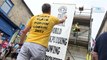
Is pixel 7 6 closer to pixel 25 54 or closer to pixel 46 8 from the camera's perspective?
pixel 46 8

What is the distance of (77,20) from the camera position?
1158 cm

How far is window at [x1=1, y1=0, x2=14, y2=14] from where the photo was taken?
51.9 ft

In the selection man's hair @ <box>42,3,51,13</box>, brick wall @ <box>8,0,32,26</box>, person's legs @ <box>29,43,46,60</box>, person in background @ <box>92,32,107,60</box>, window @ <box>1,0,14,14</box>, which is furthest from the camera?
brick wall @ <box>8,0,32,26</box>

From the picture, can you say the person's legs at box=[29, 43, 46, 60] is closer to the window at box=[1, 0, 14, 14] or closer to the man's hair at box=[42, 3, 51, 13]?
the man's hair at box=[42, 3, 51, 13]

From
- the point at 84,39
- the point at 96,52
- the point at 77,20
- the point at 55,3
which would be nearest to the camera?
the point at 96,52

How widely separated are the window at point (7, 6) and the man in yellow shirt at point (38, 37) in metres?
12.9

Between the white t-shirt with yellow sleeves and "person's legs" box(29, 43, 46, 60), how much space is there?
7 centimetres

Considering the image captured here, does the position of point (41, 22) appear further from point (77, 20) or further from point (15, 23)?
point (15, 23)

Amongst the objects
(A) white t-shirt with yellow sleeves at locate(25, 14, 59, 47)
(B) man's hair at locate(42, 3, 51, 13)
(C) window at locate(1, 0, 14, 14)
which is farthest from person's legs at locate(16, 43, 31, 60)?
(C) window at locate(1, 0, 14, 14)

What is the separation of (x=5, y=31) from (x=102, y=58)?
14.6 metres

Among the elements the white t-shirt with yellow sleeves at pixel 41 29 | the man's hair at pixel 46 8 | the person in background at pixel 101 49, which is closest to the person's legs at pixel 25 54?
the white t-shirt with yellow sleeves at pixel 41 29

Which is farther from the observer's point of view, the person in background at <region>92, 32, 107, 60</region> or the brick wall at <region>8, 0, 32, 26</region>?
the brick wall at <region>8, 0, 32, 26</region>

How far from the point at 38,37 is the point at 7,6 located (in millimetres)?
13535

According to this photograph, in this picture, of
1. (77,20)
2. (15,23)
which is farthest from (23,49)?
(15,23)
